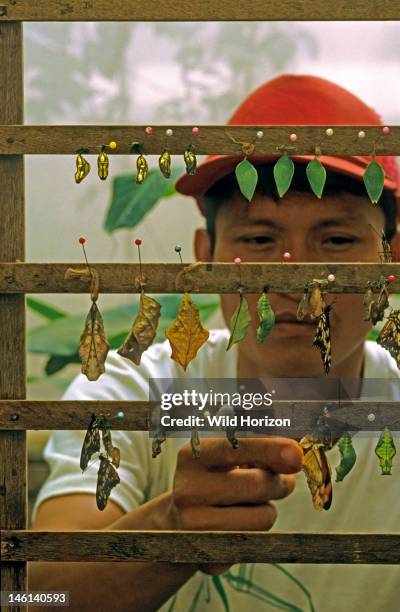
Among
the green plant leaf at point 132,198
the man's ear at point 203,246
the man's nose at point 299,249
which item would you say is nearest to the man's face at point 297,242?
the man's nose at point 299,249

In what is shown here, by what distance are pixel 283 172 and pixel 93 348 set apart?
217 millimetres

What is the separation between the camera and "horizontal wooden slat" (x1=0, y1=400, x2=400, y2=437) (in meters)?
0.81

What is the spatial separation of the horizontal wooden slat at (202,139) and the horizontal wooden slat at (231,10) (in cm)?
10

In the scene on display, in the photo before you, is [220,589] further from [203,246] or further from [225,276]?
[225,276]

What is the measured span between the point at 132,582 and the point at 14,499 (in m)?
0.20

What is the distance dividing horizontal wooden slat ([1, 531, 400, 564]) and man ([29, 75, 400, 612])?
0.16 ft

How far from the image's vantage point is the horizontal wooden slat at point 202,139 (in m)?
0.80

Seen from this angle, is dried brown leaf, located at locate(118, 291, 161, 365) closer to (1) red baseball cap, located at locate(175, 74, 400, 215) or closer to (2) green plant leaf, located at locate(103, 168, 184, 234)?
(1) red baseball cap, located at locate(175, 74, 400, 215)

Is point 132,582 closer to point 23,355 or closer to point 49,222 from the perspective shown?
point 23,355

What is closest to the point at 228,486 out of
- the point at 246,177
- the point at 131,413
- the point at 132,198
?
the point at 131,413

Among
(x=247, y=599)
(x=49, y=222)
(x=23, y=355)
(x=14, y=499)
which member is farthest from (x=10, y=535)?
(x=49, y=222)

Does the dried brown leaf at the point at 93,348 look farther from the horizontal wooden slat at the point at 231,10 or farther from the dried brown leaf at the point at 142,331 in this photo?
the horizontal wooden slat at the point at 231,10

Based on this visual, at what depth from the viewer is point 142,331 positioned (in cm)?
80

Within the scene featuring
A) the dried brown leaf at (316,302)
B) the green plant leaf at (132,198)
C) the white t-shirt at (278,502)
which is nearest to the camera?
the dried brown leaf at (316,302)
